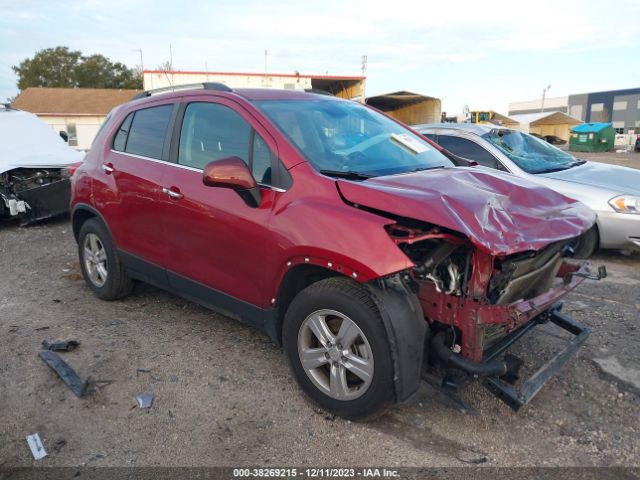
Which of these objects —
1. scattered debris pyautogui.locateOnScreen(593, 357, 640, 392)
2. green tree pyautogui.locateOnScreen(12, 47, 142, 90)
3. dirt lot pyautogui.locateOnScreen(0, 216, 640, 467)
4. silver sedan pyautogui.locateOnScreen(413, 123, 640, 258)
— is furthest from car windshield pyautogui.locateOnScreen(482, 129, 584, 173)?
green tree pyautogui.locateOnScreen(12, 47, 142, 90)

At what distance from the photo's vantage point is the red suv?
258 centimetres

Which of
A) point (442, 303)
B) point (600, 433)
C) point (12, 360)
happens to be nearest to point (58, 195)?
point (12, 360)

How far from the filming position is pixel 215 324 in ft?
14.2

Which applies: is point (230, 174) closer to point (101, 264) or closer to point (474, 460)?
point (474, 460)

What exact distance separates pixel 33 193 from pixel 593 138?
32.6m

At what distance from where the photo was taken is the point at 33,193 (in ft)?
27.5

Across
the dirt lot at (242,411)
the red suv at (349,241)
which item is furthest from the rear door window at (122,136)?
the dirt lot at (242,411)

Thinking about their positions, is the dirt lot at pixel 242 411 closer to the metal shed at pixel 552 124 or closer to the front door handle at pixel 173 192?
the front door handle at pixel 173 192

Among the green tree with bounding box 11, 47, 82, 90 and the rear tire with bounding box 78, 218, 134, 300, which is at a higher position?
the green tree with bounding box 11, 47, 82, 90

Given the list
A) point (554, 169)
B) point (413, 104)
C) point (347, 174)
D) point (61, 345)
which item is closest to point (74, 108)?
point (413, 104)

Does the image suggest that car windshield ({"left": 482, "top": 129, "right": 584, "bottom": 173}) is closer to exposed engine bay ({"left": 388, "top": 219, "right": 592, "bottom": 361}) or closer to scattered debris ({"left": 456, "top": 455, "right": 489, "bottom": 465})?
exposed engine bay ({"left": 388, "top": 219, "right": 592, "bottom": 361})

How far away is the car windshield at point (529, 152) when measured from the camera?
6277 millimetres

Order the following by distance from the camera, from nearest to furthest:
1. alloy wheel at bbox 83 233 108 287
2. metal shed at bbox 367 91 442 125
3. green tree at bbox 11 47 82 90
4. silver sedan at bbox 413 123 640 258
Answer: alloy wheel at bbox 83 233 108 287
silver sedan at bbox 413 123 640 258
metal shed at bbox 367 91 442 125
green tree at bbox 11 47 82 90

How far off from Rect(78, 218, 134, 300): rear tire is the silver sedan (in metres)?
4.16
